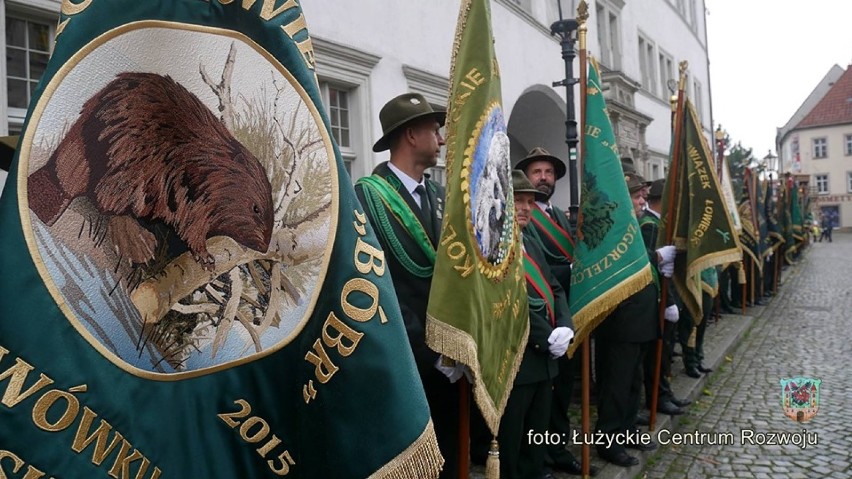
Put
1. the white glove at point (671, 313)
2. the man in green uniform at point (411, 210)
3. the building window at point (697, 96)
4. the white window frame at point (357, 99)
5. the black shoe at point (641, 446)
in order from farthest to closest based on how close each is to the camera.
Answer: the building window at point (697, 96) < the white window frame at point (357, 99) < the white glove at point (671, 313) < the black shoe at point (641, 446) < the man in green uniform at point (411, 210)

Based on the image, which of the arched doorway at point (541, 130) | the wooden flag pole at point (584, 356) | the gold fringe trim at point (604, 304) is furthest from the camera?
the arched doorway at point (541, 130)

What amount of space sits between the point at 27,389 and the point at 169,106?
631 millimetres

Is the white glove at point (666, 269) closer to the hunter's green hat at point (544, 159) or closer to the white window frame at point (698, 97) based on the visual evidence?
the hunter's green hat at point (544, 159)

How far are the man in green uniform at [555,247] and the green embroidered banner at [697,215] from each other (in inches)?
45.4

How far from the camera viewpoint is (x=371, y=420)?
4.52 ft

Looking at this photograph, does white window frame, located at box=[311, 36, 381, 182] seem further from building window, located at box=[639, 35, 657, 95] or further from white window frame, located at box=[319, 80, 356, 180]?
building window, located at box=[639, 35, 657, 95]

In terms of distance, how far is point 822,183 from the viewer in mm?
54031

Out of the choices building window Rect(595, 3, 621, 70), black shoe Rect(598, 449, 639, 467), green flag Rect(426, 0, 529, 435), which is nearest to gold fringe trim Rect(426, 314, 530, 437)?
green flag Rect(426, 0, 529, 435)

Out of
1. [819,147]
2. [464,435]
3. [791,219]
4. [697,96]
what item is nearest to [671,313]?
[464,435]

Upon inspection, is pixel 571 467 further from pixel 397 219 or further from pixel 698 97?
pixel 698 97

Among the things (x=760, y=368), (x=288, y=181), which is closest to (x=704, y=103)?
(x=760, y=368)

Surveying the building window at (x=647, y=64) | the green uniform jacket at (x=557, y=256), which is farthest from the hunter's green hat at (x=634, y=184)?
the building window at (x=647, y=64)

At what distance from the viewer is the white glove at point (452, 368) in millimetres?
2492

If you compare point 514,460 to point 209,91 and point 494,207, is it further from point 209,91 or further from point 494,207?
point 209,91
